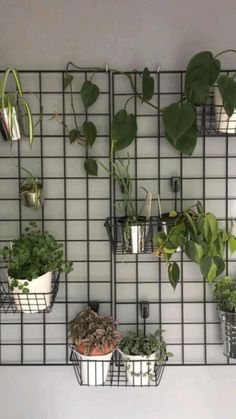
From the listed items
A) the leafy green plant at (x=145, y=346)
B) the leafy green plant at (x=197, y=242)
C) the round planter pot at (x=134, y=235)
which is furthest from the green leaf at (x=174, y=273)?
the leafy green plant at (x=145, y=346)

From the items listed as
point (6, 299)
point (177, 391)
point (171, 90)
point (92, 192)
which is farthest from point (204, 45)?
point (177, 391)

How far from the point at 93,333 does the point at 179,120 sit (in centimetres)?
69

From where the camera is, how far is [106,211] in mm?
1598

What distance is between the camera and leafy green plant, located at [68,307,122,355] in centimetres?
144

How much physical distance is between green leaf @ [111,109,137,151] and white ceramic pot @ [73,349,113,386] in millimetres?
650

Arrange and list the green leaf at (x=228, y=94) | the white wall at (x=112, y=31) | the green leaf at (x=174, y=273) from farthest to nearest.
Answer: the white wall at (x=112, y=31)
the green leaf at (x=174, y=273)
the green leaf at (x=228, y=94)

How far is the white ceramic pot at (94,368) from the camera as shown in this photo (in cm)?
146

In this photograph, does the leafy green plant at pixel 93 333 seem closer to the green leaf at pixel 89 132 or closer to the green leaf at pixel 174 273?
the green leaf at pixel 174 273

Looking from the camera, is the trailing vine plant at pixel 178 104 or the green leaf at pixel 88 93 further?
the green leaf at pixel 88 93

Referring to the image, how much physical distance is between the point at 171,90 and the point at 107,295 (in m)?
0.72

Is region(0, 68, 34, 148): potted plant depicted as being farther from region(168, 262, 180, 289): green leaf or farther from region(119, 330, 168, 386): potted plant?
region(119, 330, 168, 386): potted plant

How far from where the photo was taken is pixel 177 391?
1.63 metres

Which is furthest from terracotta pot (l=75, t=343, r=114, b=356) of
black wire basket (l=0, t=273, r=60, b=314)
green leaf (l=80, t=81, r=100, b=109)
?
green leaf (l=80, t=81, r=100, b=109)

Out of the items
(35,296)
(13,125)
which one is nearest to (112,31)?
(13,125)
